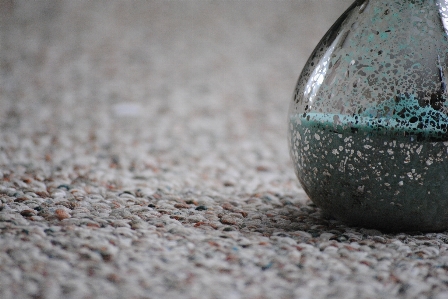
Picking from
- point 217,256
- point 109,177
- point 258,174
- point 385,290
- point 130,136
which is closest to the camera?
point 385,290

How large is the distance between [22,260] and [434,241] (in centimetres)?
94

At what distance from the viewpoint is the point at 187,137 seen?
7.48 feet

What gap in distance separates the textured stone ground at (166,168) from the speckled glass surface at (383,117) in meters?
0.11

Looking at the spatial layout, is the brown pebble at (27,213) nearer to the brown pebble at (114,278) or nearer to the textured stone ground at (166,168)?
the textured stone ground at (166,168)

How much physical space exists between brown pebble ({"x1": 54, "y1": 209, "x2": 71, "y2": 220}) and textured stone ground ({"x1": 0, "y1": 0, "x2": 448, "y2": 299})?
12 millimetres

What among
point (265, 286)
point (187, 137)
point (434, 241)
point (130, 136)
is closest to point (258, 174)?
point (187, 137)

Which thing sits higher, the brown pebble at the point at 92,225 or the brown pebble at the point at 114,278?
the brown pebble at the point at 92,225

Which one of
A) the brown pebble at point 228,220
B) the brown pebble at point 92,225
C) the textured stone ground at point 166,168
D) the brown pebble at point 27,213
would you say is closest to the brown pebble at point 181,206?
the textured stone ground at point 166,168

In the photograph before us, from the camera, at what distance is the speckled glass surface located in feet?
3.49

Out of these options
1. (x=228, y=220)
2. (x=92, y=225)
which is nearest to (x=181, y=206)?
(x=228, y=220)

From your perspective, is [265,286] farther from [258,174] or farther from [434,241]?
[258,174]

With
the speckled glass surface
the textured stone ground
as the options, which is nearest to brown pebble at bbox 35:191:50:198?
the textured stone ground

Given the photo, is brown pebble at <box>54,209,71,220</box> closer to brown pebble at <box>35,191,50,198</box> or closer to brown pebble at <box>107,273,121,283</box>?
brown pebble at <box>35,191,50,198</box>

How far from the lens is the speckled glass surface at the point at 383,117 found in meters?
1.06
